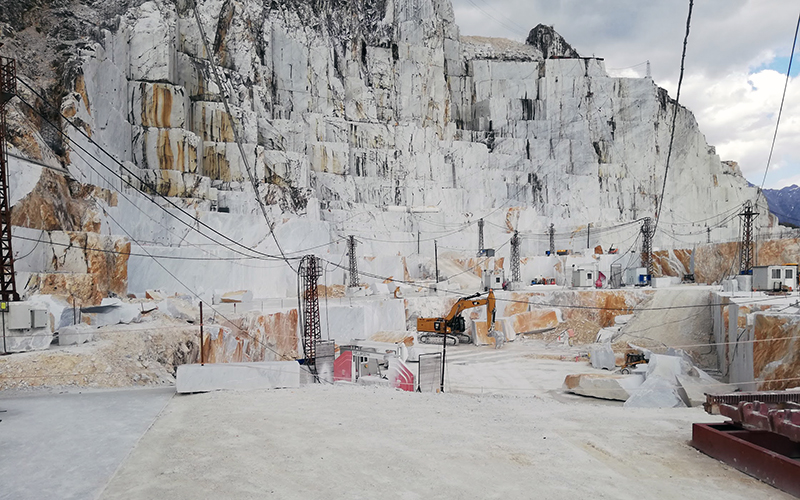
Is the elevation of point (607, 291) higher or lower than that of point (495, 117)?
lower

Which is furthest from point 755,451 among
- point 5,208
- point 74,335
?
point 5,208

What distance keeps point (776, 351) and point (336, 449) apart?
45.0ft

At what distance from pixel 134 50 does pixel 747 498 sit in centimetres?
4820

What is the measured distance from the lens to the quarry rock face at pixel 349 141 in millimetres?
33312

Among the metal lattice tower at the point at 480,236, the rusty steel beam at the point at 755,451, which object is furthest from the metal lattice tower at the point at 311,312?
the metal lattice tower at the point at 480,236

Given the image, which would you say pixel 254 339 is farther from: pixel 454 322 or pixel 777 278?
pixel 777 278

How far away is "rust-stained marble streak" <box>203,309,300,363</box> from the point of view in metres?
19.8

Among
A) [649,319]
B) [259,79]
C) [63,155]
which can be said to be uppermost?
[259,79]

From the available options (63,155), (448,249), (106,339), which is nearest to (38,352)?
(106,339)

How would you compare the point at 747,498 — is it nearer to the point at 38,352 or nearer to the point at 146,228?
the point at 38,352

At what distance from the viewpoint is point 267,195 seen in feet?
161

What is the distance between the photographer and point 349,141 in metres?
63.2

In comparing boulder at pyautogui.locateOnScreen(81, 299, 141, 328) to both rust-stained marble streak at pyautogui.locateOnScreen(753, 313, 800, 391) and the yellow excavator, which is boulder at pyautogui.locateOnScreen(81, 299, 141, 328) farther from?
rust-stained marble streak at pyautogui.locateOnScreen(753, 313, 800, 391)

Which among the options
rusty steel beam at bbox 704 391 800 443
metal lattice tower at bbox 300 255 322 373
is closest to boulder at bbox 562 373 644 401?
metal lattice tower at bbox 300 255 322 373
